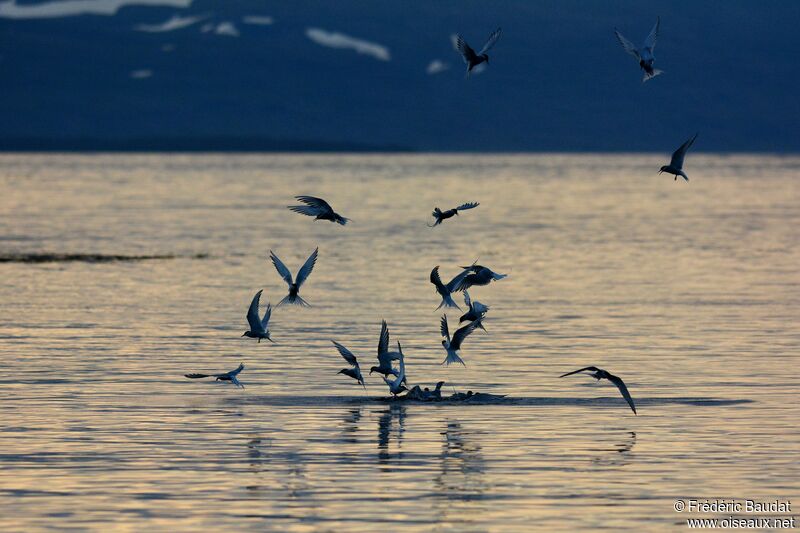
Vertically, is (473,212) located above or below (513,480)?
above

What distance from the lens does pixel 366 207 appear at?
124000 mm

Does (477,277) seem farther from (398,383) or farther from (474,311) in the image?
(398,383)

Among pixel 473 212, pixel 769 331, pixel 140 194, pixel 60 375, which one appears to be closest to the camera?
pixel 60 375

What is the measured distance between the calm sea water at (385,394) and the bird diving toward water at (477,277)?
2188 mm

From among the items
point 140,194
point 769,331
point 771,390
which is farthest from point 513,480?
point 140,194

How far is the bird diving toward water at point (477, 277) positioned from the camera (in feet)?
95.2

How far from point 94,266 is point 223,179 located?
136976 mm

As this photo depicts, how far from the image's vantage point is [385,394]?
30906mm

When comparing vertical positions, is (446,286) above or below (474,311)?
above

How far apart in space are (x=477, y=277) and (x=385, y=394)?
2943mm

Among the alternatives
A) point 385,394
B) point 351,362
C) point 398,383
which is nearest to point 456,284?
point 385,394

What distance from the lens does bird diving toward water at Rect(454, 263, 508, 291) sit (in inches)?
1142

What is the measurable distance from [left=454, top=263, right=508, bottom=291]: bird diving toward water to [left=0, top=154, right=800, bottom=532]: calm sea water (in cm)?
219

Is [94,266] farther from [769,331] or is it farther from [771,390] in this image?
[771,390]
